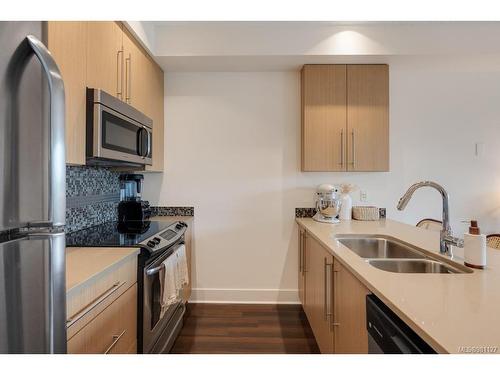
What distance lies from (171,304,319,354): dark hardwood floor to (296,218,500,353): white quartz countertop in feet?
3.80

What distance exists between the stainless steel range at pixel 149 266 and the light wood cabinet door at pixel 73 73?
0.52 metres

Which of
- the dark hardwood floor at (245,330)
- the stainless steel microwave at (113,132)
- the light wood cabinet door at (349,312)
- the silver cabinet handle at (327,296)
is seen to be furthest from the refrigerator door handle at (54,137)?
the dark hardwood floor at (245,330)

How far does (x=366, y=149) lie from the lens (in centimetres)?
266

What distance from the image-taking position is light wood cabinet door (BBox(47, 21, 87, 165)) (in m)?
1.25

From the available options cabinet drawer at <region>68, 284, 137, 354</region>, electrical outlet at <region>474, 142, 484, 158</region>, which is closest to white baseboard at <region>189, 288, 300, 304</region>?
cabinet drawer at <region>68, 284, 137, 354</region>

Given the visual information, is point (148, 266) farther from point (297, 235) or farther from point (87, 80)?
point (297, 235)

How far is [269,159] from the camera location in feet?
9.43

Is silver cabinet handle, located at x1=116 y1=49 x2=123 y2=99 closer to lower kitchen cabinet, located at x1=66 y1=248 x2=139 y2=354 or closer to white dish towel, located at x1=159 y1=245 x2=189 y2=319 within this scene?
lower kitchen cabinet, located at x1=66 y1=248 x2=139 y2=354

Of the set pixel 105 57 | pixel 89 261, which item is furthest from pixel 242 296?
pixel 105 57

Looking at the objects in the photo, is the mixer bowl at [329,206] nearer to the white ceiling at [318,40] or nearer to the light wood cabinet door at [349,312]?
the light wood cabinet door at [349,312]

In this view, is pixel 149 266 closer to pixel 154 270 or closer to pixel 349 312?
pixel 154 270

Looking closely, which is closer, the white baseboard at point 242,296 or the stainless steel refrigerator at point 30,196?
the stainless steel refrigerator at point 30,196

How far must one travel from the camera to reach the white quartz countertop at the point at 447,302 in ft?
2.14
